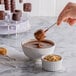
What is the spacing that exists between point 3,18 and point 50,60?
0.51 meters

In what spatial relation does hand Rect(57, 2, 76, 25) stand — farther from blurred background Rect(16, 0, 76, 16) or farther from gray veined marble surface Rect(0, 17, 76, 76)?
blurred background Rect(16, 0, 76, 16)

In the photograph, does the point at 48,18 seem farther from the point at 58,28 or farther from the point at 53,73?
the point at 53,73

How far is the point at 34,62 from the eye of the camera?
1149 mm

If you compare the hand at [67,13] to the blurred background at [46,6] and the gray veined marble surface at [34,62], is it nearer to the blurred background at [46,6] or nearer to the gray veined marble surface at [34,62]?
the gray veined marble surface at [34,62]

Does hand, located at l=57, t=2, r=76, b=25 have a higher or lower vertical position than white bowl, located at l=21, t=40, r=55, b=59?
higher

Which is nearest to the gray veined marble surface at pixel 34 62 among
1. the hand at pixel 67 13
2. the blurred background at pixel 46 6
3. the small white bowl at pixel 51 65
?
the small white bowl at pixel 51 65

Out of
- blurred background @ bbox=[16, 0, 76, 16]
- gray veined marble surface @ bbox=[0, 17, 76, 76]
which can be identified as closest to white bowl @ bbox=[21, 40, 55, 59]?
gray veined marble surface @ bbox=[0, 17, 76, 76]

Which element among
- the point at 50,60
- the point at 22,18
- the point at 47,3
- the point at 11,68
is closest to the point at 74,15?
the point at 50,60

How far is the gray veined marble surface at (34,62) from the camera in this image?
1.06 metres

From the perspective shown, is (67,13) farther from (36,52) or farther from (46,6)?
(46,6)

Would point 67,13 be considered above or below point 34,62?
above

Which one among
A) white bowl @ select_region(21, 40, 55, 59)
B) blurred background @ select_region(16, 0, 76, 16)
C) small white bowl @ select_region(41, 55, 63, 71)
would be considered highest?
blurred background @ select_region(16, 0, 76, 16)

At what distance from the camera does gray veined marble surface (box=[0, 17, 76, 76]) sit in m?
1.06

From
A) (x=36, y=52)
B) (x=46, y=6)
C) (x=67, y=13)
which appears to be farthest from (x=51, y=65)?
(x=46, y=6)
